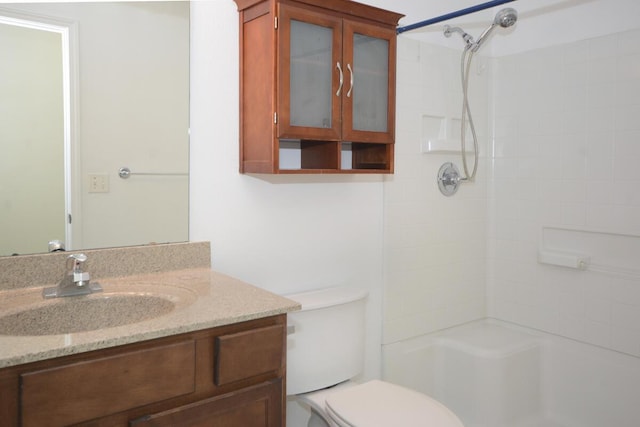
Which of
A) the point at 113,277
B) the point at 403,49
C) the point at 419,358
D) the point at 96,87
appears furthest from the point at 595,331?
the point at 96,87

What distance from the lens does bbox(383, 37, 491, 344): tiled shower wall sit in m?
2.56

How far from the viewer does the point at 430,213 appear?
2701mm

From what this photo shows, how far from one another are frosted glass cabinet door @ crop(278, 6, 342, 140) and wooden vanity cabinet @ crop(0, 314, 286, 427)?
0.71 meters

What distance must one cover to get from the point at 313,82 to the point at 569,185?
4.74 ft

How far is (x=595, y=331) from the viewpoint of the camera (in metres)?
2.56

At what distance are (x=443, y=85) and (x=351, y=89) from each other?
88 cm

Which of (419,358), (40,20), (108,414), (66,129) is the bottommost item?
(419,358)

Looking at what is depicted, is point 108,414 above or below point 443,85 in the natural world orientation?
below

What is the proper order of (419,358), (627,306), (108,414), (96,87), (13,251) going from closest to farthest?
(108,414) < (13,251) < (96,87) < (627,306) < (419,358)

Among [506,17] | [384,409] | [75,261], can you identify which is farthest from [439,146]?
[75,261]

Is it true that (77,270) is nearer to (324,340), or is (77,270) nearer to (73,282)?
(73,282)

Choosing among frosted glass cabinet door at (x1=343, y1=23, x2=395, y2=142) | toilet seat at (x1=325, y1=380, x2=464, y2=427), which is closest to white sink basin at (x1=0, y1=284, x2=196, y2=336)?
toilet seat at (x1=325, y1=380, x2=464, y2=427)

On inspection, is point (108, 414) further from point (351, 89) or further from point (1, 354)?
point (351, 89)

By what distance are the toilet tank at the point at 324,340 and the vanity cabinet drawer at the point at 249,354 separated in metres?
0.42
